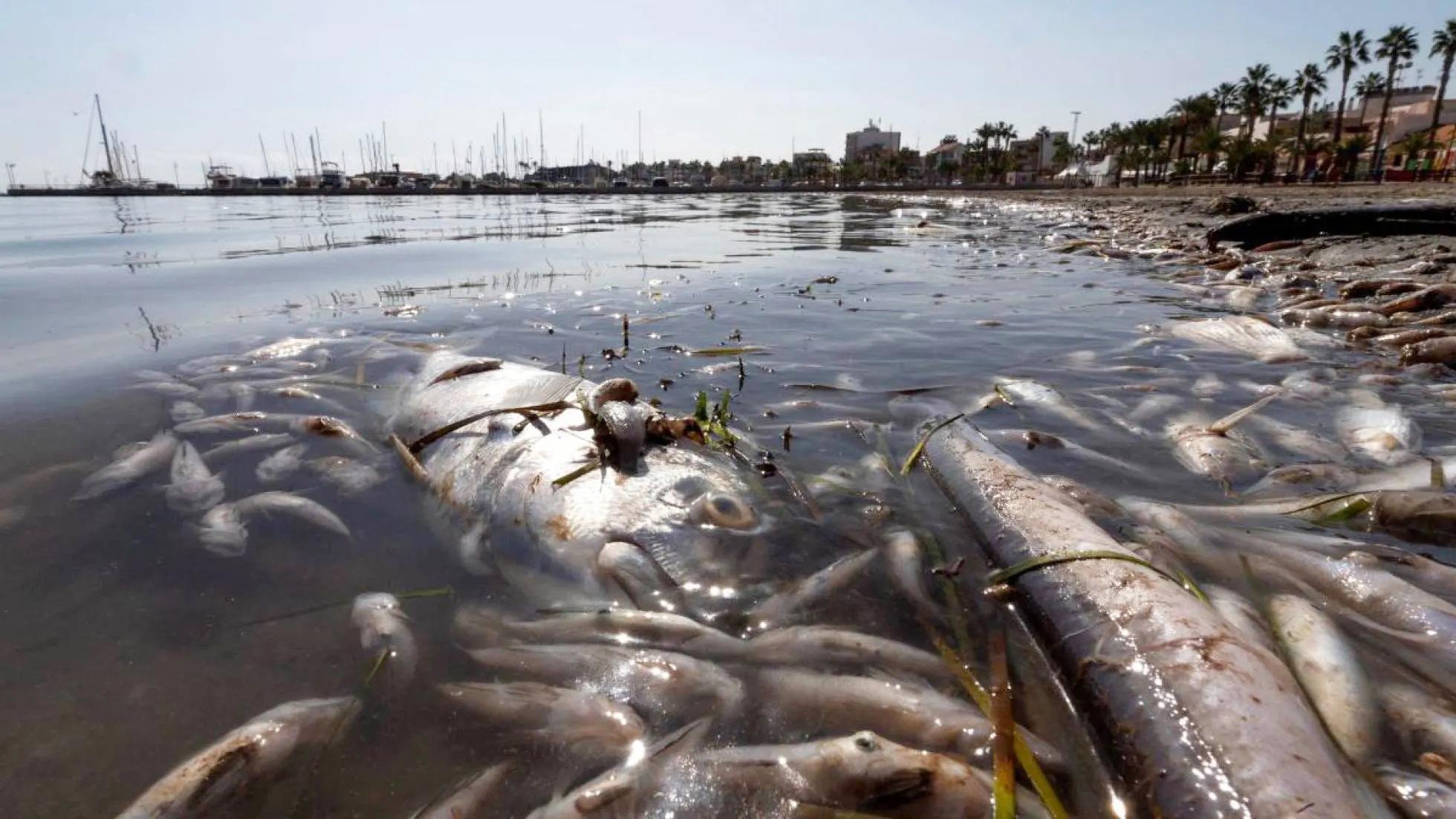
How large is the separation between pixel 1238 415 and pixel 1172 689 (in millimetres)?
3335

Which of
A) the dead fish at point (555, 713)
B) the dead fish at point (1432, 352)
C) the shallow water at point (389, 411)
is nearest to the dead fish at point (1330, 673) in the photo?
Answer: the shallow water at point (389, 411)

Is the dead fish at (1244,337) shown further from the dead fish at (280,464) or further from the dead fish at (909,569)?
the dead fish at (280,464)

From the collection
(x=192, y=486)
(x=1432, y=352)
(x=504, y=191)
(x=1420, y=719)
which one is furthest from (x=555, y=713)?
(x=504, y=191)

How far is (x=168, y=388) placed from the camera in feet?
17.2

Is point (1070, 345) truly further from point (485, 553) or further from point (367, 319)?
point (367, 319)

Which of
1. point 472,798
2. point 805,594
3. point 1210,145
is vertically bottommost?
point 472,798

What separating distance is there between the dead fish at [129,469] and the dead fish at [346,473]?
81cm

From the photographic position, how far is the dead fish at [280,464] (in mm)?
3757

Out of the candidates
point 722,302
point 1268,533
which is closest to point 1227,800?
point 1268,533

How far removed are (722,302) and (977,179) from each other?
343 feet

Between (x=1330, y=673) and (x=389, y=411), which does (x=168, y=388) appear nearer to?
(x=389, y=411)

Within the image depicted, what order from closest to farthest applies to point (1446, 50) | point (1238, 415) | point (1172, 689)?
point (1172, 689), point (1238, 415), point (1446, 50)

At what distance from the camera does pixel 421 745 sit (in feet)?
6.50

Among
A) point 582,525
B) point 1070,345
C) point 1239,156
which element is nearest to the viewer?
point 582,525
